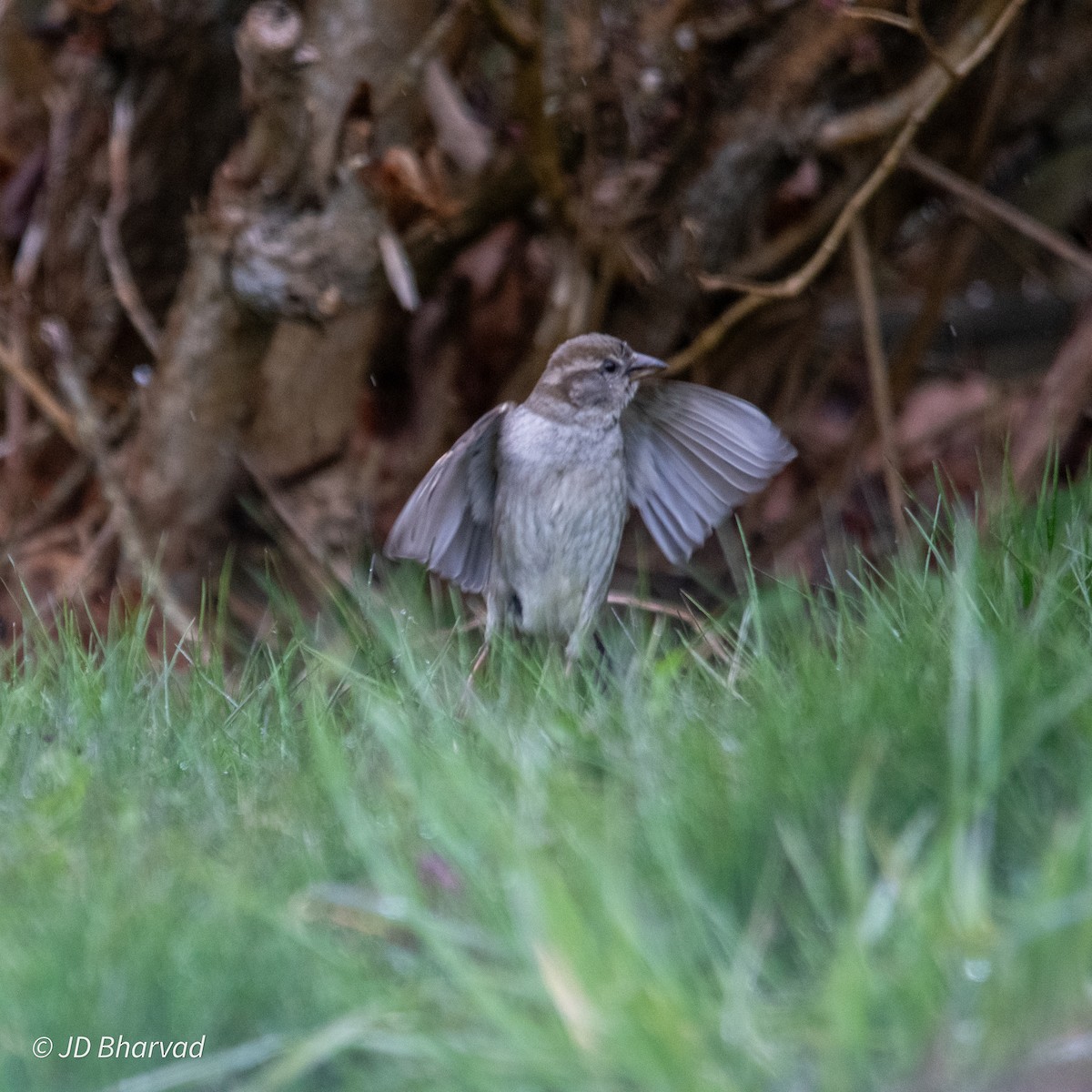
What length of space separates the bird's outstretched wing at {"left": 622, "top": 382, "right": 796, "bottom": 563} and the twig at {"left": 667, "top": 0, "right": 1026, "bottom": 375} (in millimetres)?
557

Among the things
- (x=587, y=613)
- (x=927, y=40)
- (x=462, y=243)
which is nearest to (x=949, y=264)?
(x=927, y=40)

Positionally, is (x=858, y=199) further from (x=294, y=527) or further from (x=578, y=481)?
(x=294, y=527)

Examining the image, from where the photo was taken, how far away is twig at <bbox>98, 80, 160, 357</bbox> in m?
5.37

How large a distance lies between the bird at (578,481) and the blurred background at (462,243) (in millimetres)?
599

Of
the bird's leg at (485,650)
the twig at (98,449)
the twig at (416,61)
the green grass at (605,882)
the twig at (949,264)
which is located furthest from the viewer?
the twig at (949,264)

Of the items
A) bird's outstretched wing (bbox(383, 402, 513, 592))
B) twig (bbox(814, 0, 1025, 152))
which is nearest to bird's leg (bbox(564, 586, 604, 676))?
bird's outstretched wing (bbox(383, 402, 513, 592))

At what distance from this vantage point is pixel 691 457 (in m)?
4.15

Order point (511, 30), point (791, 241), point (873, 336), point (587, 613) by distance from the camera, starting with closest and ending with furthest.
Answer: point (587, 613) < point (511, 30) < point (873, 336) < point (791, 241)

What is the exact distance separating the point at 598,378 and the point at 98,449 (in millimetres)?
2058

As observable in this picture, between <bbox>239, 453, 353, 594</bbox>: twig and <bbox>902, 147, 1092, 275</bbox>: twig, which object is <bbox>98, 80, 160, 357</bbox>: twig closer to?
<bbox>239, 453, 353, 594</bbox>: twig

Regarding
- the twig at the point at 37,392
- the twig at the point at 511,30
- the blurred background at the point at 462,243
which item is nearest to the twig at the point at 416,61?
the blurred background at the point at 462,243

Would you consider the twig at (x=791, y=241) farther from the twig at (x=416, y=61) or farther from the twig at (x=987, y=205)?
the twig at (x=416, y=61)

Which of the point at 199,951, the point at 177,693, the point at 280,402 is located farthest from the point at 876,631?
the point at 280,402

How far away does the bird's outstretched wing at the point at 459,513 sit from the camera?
12.0 ft
